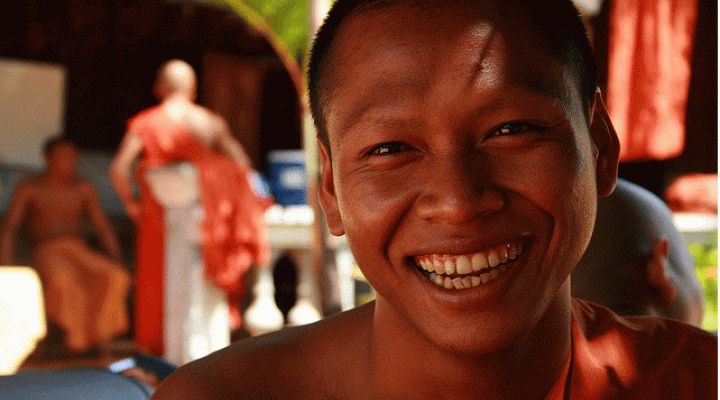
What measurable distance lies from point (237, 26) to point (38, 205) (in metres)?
2.71

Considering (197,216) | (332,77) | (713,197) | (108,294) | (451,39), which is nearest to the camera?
(451,39)

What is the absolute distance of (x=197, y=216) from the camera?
12.9 ft

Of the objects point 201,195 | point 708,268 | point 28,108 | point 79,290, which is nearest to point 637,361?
point 201,195

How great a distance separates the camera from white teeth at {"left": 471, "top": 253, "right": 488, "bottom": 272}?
3.05ft

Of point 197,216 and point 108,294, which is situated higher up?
point 197,216

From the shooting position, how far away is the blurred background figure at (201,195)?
149 inches

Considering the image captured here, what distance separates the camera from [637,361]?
113 cm

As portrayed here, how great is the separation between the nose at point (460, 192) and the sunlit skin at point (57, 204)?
177 inches

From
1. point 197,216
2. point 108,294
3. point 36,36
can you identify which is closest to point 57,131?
point 36,36

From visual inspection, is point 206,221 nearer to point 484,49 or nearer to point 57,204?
point 57,204

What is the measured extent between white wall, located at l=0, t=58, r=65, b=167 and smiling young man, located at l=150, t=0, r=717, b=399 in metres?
5.92

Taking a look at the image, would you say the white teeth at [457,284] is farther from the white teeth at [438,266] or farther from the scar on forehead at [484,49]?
the scar on forehead at [484,49]

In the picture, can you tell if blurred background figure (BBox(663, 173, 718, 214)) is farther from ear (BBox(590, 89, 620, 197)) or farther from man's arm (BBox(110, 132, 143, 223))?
ear (BBox(590, 89, 620, 197))

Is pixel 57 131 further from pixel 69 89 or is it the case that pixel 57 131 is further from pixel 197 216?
pixel 197 216
